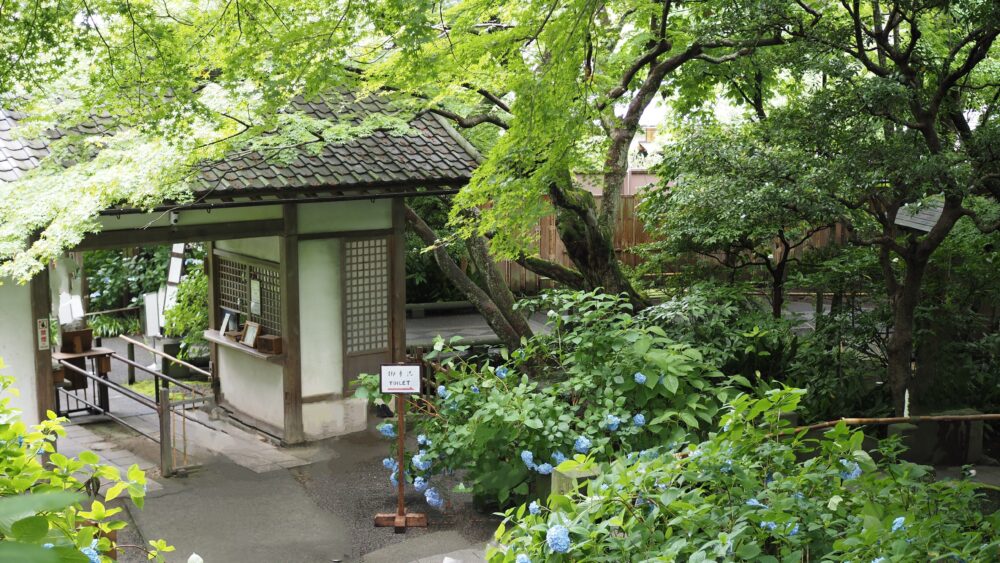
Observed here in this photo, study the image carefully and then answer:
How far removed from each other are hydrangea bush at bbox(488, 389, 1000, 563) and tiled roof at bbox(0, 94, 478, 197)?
6616 millimetres

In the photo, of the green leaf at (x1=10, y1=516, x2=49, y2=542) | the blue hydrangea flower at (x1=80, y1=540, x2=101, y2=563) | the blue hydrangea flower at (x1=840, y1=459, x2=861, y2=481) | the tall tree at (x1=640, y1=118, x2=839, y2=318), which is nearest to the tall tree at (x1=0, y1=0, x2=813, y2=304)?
the tall tree at (x1=640, y1=118, x2=839, y2=318)

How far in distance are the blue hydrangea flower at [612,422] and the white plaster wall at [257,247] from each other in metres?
5.65

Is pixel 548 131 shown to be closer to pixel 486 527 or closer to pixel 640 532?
pixel 486 527

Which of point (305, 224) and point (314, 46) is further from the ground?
point (314, 46)

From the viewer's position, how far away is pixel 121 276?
18.2 meters

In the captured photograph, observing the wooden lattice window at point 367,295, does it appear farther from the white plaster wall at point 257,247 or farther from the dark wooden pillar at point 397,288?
the white plaster wall at point 257,247

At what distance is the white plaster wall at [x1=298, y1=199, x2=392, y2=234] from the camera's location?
11.3 meters

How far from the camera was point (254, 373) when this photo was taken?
1218cm

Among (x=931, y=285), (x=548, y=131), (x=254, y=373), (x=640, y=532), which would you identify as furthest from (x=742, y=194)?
(x=254, y=373)

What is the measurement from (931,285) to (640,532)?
8641 millimetres

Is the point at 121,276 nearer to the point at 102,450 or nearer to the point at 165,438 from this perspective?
the point at 102,450

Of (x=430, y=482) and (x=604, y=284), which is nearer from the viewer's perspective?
(x=430, y=482)

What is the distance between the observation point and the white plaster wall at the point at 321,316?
11.5 metres

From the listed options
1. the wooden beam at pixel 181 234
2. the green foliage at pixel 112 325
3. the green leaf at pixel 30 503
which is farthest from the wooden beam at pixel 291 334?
the green leaf at pixel 30 503
